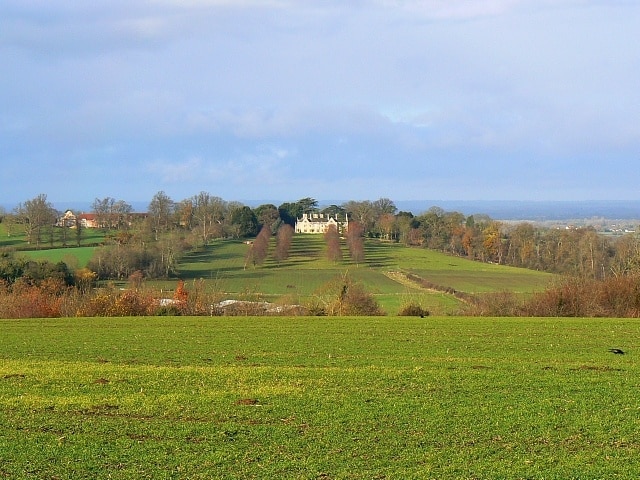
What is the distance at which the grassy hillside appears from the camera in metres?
58.4

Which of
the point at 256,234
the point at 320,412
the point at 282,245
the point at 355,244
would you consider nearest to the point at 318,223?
the point at 256,234

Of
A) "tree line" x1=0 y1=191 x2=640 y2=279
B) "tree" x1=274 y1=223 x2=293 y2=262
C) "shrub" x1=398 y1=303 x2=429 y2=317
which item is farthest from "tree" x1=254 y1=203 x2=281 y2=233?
"shrub" x1=398 y1=303 x2=429 y2=317

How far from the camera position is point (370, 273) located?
75.5 metres

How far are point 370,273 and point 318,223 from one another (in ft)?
181

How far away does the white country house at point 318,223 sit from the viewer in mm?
122094

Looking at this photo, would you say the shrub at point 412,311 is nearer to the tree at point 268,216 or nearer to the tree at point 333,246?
the tree at point 333,246

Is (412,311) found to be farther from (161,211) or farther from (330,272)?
(161,211)

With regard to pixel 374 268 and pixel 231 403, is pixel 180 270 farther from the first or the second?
pixel 231 403

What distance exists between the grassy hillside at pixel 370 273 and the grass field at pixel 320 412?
89.5ft

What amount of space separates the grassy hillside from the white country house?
21559 mm

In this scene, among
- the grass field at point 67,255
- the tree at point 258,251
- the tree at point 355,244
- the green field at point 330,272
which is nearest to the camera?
the green field at point 330,272

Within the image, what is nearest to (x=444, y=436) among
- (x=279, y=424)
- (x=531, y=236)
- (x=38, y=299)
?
(x=279, y=424)

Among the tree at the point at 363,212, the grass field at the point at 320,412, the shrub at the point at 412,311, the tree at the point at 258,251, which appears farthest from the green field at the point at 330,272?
the grass field at the point at 320,412

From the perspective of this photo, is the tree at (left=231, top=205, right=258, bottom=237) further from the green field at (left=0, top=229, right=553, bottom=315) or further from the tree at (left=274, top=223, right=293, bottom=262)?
the tree at (left=274, top=223, right=293, bottom=262)
